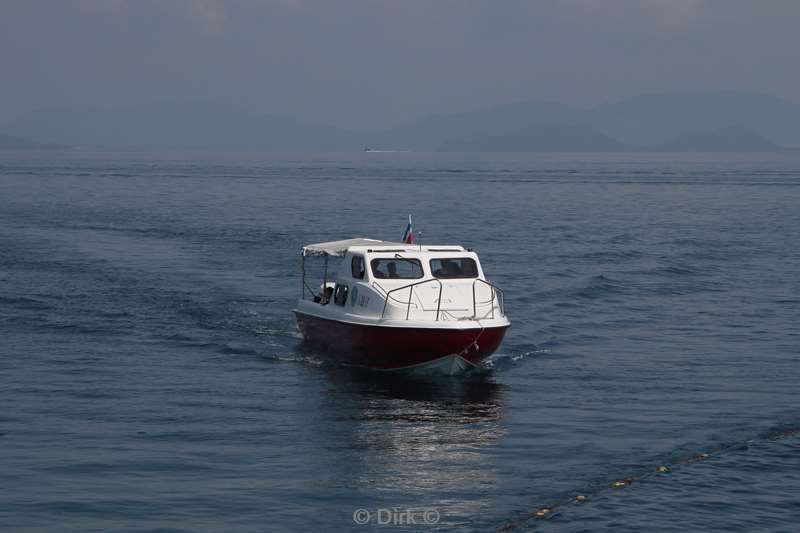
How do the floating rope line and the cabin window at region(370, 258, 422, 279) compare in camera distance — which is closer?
the floating rope line

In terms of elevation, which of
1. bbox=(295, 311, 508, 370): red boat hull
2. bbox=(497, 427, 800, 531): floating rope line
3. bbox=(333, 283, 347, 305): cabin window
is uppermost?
bbox=(333, 283, 347, 305): cabin window

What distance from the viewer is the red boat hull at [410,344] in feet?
96.8

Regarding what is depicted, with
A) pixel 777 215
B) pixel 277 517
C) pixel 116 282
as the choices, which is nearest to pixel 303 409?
pixel 277 517

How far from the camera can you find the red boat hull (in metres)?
29.5

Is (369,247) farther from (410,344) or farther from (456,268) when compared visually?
(410,344)

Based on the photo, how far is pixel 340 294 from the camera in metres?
32.7

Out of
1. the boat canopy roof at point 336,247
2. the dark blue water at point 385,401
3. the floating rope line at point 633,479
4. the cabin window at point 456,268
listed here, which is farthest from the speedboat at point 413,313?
the floating rope line at point 633,479

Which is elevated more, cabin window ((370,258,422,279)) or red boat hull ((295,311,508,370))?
cabin window ((370,258,422,279))

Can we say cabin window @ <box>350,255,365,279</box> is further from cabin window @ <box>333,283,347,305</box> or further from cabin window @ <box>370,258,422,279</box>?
cabin window @ <box>333,283,347,305</box>

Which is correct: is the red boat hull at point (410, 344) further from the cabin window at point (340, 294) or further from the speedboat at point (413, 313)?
the cabin window at point (340, 294)

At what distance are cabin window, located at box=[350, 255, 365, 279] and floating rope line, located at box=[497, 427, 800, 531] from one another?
1208cm

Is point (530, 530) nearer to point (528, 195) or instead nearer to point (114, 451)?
point (114, 451)

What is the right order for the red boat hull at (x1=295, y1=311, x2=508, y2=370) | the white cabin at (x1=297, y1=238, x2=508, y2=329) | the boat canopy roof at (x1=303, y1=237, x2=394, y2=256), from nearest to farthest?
1. the red boat hull at (x1=295, y1=311, x2=508, y2=370)
2. the white cabin at (x1=297, y1=238, x2=508, y2=329)
3. the boat canopy roof at (x1=303, y1=237, x2=394, y2=256)

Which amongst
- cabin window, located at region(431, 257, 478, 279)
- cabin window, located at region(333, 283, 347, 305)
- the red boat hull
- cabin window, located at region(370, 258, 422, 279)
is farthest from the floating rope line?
cabin window, located at region(333, 283, 347, 305)
